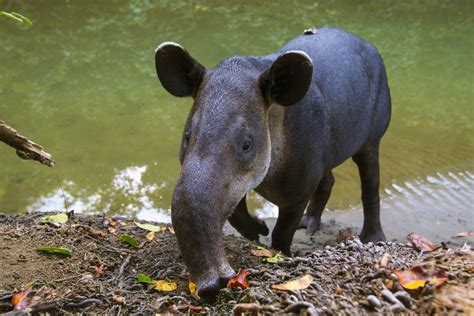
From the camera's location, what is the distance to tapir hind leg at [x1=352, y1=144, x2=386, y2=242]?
5.35 m

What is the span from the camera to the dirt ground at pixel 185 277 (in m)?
2.29

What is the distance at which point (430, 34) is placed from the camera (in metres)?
11.8

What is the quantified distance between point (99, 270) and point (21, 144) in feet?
3.35

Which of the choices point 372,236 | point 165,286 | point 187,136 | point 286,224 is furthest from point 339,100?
point 165,286

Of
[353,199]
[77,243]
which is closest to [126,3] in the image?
[353,199]

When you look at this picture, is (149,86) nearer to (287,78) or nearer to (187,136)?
(287,78)

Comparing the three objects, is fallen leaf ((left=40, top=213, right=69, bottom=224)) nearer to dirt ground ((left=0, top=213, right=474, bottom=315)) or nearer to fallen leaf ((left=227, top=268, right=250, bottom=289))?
dirt ground ((left=0, top=213, right=474, bottom=315))

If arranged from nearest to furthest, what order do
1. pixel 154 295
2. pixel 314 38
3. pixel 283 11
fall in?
pixel 154 295 < pixel 314 38 < pixel 283 11

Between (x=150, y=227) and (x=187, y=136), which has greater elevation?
(x=187, y=136)

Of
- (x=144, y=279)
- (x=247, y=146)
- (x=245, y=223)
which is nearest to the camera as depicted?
(x=144, y=279)

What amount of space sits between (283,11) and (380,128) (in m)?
8.94

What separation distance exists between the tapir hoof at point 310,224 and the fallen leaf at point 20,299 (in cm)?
338

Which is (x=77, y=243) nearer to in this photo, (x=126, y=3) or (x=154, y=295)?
(x=154, y=295)

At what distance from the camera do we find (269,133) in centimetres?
355
